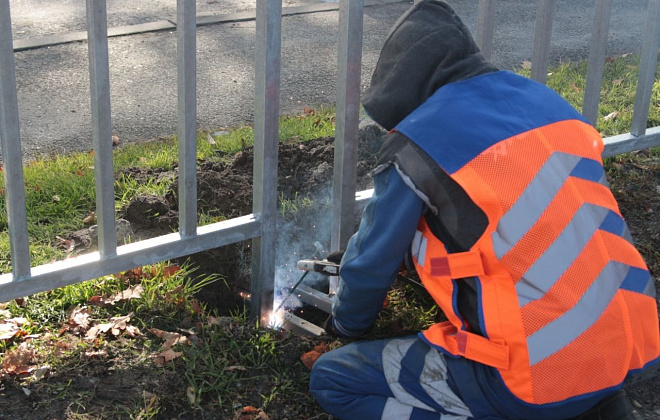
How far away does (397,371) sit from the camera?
9.03 ft

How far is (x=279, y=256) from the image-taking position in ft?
12.4

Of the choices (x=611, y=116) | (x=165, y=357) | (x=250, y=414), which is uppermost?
(x=611, y=116)

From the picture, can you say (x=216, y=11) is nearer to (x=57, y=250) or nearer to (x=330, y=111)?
(x=330, y=111)

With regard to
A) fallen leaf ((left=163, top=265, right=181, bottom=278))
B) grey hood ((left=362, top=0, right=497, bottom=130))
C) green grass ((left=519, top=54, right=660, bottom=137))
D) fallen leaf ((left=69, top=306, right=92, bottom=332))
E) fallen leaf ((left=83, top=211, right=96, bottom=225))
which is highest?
grey hood ((left=362, top=0, right=497, bottom=130))

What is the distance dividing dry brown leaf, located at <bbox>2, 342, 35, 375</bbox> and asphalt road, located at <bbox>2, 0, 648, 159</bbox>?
2.17 metres

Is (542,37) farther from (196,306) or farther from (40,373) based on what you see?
(40,373)

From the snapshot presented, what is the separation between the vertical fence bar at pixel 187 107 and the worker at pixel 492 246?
0.62 m

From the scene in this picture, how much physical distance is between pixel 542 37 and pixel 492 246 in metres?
1.53

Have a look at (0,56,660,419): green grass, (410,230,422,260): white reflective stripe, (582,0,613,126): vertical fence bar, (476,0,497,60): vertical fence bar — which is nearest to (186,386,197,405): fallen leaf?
(0,56,660,419): green grass

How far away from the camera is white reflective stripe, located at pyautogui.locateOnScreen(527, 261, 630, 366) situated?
2.46 meters

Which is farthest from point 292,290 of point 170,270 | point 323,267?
point 170,270

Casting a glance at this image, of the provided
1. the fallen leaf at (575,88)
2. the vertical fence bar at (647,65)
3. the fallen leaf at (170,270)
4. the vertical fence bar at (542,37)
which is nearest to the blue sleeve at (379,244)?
the fallen leaf at (170,270)

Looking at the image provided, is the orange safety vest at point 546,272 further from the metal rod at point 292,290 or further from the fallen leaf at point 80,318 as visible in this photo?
the fallen leaf at point 80,318

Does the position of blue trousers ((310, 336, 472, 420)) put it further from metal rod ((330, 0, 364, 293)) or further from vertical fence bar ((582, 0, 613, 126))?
vertical fence bar ((582, 0, 613, 126))
